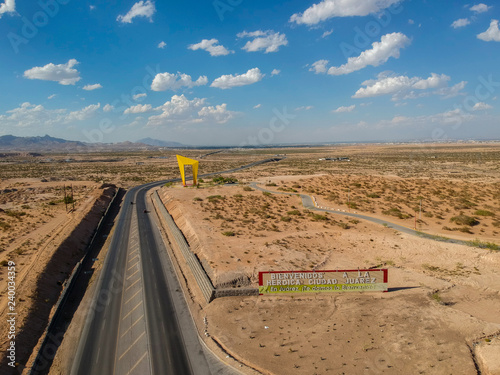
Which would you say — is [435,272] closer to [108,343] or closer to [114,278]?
[108,343]

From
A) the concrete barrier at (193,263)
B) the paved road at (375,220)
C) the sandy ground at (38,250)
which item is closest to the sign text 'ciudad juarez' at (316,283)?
the concrete barrier at (193,263)

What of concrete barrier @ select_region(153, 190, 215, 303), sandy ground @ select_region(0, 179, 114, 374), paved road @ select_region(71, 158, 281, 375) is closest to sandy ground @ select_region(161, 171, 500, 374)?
concrete barrier @ select_region(153, 190, 215, 303)

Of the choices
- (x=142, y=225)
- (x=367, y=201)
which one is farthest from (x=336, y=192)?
(x=142, y=225)

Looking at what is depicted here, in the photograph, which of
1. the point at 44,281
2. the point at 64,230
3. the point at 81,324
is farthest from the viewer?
→ the point at 64,230

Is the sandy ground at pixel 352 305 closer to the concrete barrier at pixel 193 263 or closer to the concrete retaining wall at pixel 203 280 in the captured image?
the concrete retaining wall at pixel 203 280

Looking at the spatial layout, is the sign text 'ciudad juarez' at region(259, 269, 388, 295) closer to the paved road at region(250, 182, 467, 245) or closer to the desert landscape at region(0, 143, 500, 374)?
the desert landscape at region(0, 143, 500, 374)
